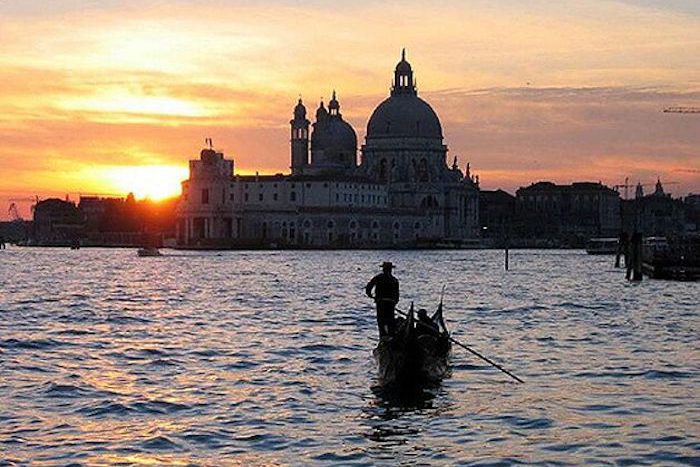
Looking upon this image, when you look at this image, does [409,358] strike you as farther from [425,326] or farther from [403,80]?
[403,80]

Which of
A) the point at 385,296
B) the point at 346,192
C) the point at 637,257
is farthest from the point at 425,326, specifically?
the point at 346,192

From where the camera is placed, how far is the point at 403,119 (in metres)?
175

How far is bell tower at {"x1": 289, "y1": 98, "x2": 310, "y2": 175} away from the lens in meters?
186

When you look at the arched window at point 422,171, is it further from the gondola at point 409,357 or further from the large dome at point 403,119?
the gondola at point 409,357

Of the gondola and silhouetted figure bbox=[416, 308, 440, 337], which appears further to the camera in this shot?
silhouetted figure bbox=[416, 308, 440, 337]

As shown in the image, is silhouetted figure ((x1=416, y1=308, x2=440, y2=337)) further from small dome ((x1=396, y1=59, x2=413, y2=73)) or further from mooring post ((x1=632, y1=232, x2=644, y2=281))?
small dome ((x1=396, y1=59, x2=413, y2=73))

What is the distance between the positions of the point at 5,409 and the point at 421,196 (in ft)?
520

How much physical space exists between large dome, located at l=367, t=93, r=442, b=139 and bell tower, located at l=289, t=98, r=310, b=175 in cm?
1152

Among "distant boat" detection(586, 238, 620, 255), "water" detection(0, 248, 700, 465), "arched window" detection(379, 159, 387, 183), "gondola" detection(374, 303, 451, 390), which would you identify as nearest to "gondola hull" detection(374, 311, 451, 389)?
"gondola" detection(374, 303, 451, 390)

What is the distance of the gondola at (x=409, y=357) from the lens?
20.4 m

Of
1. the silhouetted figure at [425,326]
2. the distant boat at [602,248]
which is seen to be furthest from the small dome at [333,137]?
the silhouetted figure at [425,326]

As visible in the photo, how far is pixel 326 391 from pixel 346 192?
146 m

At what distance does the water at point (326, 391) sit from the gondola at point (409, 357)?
0.36m

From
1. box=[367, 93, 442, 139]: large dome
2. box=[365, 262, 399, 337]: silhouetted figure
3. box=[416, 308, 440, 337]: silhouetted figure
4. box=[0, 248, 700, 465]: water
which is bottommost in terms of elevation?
box=[0, 248, 700, 465]: water
